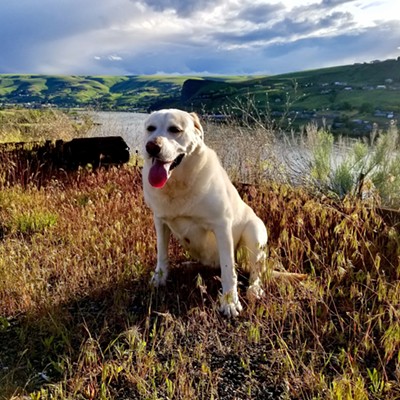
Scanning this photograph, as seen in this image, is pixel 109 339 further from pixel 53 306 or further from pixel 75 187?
pixel 75 187

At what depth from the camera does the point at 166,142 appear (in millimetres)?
2420

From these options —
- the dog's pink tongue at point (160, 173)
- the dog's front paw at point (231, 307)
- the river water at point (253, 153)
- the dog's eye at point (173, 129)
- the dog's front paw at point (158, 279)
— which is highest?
the dog's eye at point (173, 129)

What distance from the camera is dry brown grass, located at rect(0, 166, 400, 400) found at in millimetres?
1899

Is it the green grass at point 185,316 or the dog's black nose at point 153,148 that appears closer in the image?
the green grass at point 185,316

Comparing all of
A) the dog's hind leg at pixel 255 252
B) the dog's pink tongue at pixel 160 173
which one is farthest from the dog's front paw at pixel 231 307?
the dog's pink tongue at pixel 160 173

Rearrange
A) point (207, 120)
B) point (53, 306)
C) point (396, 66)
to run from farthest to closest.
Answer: point (396, 66), point (207, 120), point (53, 306)

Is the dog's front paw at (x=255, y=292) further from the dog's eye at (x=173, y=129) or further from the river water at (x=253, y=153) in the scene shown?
the river water at (x=253, y=153)

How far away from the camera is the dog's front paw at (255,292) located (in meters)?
2.63

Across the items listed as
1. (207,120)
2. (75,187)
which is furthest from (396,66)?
(75,187)

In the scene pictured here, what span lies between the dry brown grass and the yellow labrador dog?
16 cm

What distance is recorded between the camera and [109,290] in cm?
292

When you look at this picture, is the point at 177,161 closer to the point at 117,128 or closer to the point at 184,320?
the point at 184,320

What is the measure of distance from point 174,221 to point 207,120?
523 cm

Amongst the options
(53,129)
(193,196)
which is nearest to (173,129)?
(193,196)
